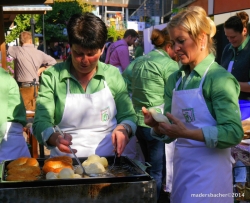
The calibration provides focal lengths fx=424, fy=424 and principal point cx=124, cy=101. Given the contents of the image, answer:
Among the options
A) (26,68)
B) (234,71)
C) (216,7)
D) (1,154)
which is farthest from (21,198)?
(216,7)

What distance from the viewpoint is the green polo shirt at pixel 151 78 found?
4.59 m

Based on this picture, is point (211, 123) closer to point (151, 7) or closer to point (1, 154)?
point (1, 154)

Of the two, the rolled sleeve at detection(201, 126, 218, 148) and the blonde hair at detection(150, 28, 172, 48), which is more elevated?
the blonde hair at detection(150, 28, 172, 48)

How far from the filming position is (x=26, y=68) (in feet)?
28.4

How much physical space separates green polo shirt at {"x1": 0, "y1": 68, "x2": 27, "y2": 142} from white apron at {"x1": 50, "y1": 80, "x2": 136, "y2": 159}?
1.08 feet

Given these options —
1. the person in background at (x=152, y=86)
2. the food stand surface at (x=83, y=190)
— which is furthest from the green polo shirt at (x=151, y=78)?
the food stand surface at (x=83, y=190)

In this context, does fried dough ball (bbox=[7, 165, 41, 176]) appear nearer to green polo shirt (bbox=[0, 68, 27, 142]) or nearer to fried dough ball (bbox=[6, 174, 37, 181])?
fried dough ball (bbox=[6, 174, 37, 181])

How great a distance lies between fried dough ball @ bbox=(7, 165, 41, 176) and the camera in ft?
6.69

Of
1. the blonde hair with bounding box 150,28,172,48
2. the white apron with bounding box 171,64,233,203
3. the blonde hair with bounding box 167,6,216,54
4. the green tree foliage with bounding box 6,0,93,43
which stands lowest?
the white apron with bounding box 171,64,233,203

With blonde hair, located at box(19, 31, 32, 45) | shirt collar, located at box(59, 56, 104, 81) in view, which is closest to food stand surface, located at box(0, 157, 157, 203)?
shirt collar, located at box(59, 56, 104, 81)

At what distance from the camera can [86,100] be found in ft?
8.63

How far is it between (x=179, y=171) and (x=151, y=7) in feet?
100

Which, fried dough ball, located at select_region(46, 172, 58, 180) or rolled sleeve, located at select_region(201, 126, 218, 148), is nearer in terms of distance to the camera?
fried dough ball, located at select_region(46, 172, 58, 180)

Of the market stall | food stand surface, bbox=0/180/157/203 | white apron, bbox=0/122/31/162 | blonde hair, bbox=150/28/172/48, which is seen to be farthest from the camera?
blonde hair, bbox=150/28/172/48
